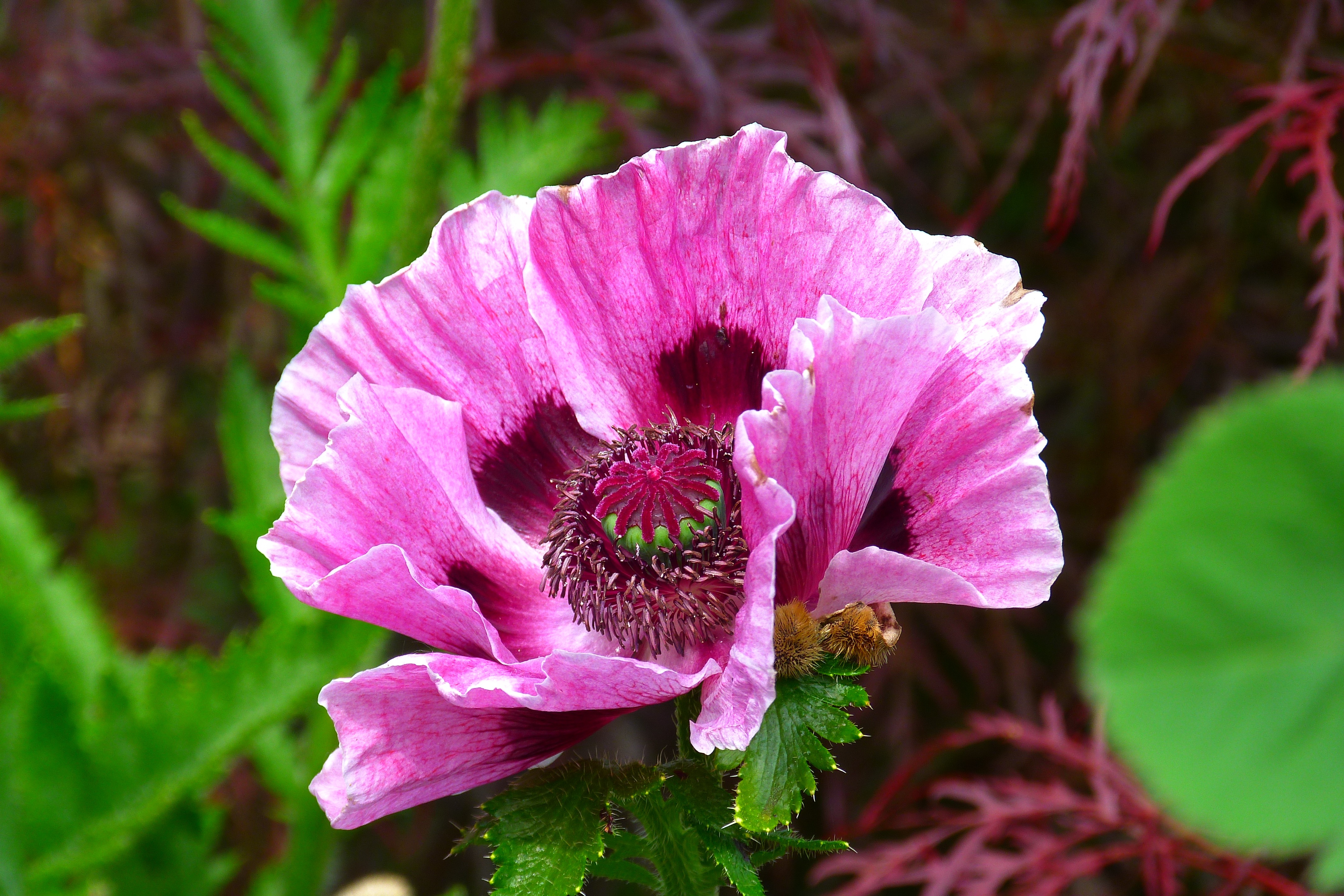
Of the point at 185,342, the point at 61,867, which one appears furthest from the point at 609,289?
the point at 185,342

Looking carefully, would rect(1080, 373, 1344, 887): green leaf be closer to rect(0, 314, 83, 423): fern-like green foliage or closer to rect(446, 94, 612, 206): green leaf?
rect(0, 314, 83, 423): fern-like green foliage

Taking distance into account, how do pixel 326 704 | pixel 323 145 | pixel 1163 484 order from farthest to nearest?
pixel 323 145 → pixel 326 704 → pixel 1163 484

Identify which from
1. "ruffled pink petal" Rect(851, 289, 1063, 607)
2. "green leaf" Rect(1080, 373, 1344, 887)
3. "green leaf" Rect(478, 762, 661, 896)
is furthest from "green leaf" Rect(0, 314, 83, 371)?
"green leaf" Rect(1080, 373, 1344, 887)

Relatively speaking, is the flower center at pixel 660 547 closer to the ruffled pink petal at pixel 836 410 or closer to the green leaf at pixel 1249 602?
the ruffled pink petal at pixel 836 410

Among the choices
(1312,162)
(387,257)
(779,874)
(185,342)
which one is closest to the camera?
(1312,162)

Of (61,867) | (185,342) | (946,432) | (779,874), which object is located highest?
(946,432)

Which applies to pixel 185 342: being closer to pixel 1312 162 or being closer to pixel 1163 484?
pixel 1312 162

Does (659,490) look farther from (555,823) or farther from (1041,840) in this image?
(1041,840)
